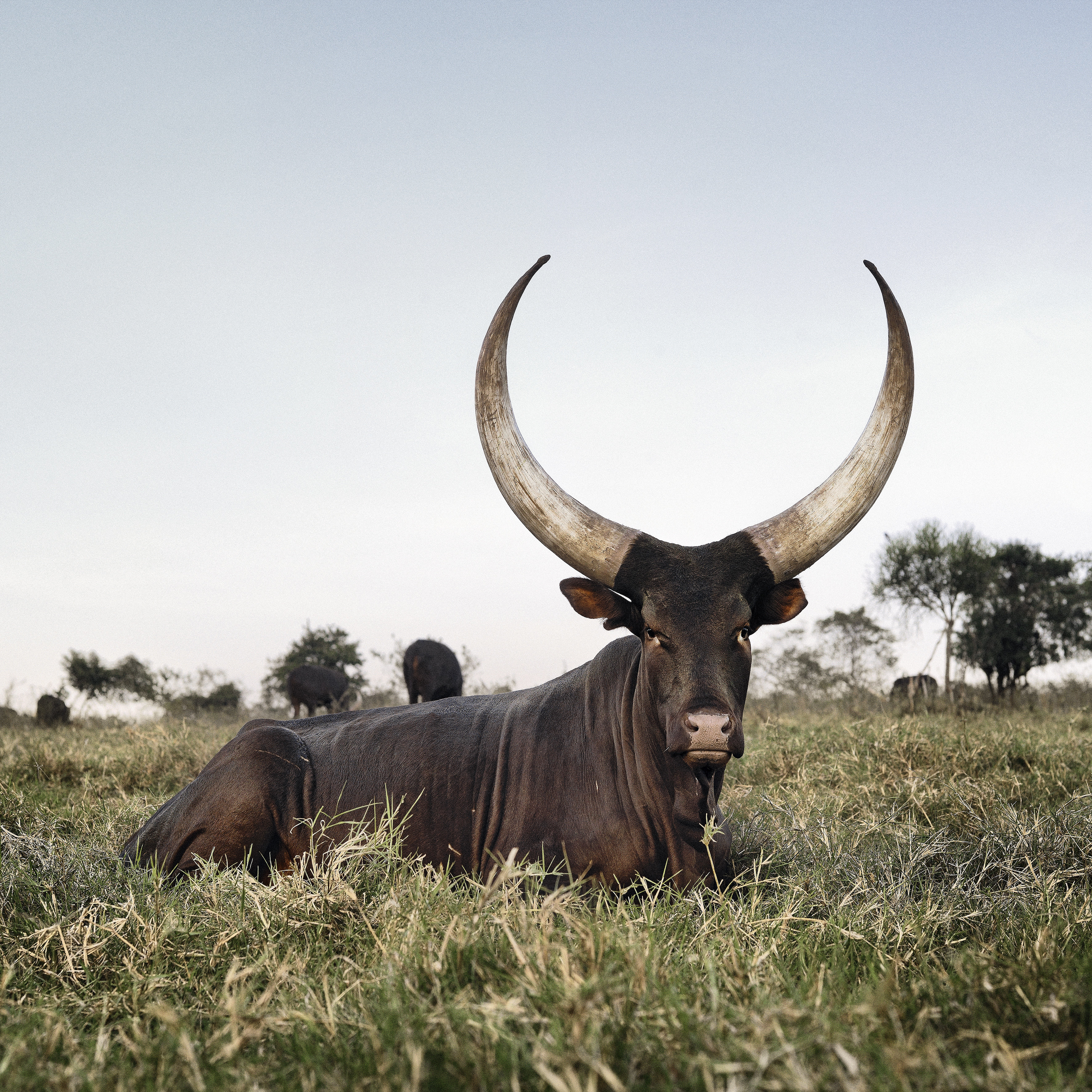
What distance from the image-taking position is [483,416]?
151 inches

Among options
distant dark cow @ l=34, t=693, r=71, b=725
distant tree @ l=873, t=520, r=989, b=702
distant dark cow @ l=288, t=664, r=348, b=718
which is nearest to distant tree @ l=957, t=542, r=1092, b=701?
distant tree @ l=873, t=520, r=989, b=702

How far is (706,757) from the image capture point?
3021mm

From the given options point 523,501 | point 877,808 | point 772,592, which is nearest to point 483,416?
point 523,501

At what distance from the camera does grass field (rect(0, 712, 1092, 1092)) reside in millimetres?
1448

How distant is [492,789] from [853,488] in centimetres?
202

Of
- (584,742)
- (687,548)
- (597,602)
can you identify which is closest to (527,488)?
(597,602)

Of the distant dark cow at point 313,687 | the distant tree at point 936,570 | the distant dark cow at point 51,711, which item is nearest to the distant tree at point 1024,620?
the distant tree at point 936,570

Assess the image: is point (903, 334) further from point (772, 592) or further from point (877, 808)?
point (877, 808)

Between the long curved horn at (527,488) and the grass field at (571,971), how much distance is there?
134 centimetres

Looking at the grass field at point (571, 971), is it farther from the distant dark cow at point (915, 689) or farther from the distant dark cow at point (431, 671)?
the distant dark cow at point (431, 671)

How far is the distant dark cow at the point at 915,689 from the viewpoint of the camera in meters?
11.5

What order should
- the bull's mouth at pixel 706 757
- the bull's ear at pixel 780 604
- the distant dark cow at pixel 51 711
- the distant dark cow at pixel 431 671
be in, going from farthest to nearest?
the distant dark cow at pixel 51 711 < the distant dark cow at pixel 431 671 < the bull's ear at pixel 780 604 < the bull's mouth at pixel 706 757

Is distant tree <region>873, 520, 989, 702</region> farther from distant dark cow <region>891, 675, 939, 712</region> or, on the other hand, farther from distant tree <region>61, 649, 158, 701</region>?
distant tree <region>61, 649, 158, 701</region>

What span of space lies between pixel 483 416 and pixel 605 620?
1.02 m
